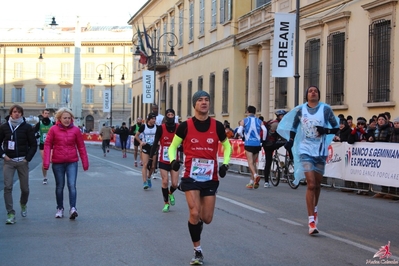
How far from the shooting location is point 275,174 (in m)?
19.2

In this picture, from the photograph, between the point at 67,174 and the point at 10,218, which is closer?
the point at 10,218

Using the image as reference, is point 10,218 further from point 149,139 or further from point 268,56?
point 268,56

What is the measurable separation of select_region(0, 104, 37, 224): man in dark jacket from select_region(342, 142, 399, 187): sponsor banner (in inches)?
309

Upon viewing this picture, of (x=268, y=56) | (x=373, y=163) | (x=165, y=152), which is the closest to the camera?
(x=165, y=152)

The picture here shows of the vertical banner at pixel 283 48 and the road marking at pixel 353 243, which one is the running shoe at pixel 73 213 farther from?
the vertical banner at pixel 283 48

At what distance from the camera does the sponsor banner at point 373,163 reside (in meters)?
15.6

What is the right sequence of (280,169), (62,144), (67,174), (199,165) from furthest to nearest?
(280,169)
(67,174)
(62,144)
(199,165)

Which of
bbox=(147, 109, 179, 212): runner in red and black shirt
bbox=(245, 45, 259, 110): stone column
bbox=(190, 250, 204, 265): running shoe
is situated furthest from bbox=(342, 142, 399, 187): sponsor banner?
bbox=(245, 45, 259, 110): stone column

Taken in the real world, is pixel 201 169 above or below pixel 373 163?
above

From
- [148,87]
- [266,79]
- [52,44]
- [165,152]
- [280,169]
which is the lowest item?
[280,169]

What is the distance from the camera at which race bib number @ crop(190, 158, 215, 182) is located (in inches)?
310

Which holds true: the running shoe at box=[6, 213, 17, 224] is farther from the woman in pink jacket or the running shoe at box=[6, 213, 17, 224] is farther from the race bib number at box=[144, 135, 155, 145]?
the race bib number at box=[144, 135, 155, 145]

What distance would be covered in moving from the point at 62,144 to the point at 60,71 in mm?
Result: 95551
